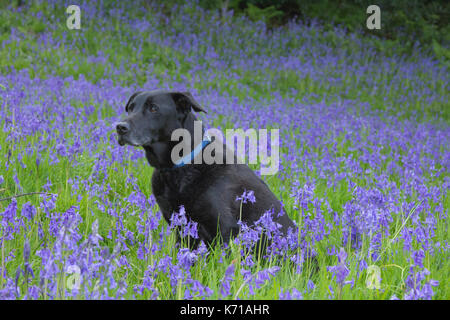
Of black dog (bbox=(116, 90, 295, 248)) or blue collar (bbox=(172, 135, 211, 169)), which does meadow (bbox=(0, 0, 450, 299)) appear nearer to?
black dog (bbox=(116, 90, 295, 248))

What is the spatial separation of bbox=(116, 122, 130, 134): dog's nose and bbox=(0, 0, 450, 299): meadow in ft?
1.47

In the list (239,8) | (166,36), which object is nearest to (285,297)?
(166,36)

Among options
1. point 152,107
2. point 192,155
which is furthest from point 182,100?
point 192,155

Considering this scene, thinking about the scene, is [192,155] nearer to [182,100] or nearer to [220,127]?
[182,100]

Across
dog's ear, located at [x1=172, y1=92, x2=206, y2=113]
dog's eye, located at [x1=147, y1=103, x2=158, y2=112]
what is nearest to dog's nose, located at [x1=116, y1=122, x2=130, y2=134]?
dog's eye, located at [x1=147, y1=103, x2=158, y2=112]

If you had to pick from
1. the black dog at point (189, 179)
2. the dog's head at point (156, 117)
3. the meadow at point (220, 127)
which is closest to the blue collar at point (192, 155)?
the black dog at point (189, 179)

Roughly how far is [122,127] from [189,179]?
0.57m

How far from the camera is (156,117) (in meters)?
3.49

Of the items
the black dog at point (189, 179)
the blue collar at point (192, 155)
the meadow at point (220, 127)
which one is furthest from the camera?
the blue collar at point (192, 155)

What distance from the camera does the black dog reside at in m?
3.29

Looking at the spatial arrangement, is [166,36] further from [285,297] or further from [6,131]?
[285,297]

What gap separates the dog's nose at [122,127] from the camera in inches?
130

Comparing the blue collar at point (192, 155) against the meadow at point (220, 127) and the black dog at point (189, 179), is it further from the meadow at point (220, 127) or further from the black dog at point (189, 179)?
the meadow at point (220, 127)

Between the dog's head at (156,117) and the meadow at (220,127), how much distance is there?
417 millimetres
